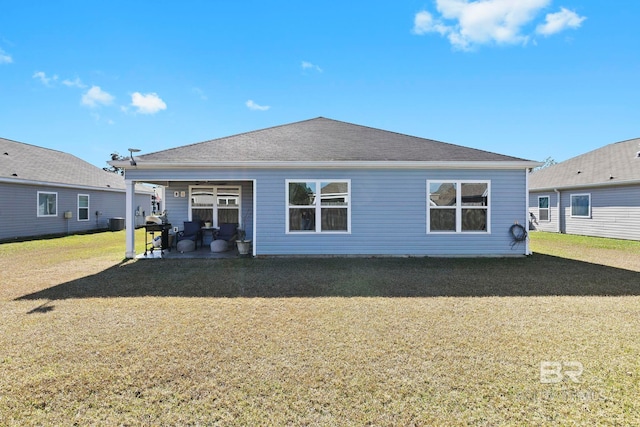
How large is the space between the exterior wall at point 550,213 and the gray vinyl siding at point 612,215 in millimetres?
1020

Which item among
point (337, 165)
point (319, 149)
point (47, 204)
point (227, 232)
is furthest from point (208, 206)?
point (47, 204)

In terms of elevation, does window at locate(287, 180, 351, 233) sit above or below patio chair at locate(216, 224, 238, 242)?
above

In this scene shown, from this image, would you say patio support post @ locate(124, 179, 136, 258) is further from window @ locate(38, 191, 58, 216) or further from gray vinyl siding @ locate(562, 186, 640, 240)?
gray vinyl siding @ locate(562, 186, 640, 240)

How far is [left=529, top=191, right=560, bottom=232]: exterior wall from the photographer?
16.1m

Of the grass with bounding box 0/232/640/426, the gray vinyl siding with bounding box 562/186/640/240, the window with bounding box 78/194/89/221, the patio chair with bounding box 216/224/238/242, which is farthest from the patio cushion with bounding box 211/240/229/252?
the gray vinyl siding with bounding box 562/186/640/240

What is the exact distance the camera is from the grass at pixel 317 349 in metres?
2.25

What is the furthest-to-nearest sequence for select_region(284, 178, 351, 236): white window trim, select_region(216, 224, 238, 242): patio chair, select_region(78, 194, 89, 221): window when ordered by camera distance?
select_region(78, 194, 89, 221): window, select_region(216, 224, 238, 242): patio chair, select_region(284, 178, 351, 236): white window trim

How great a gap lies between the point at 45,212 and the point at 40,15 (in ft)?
28.4

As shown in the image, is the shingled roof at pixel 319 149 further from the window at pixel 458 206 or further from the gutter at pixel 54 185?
the gutter at pixel 54 185

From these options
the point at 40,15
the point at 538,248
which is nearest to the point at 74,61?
the point at 40,15

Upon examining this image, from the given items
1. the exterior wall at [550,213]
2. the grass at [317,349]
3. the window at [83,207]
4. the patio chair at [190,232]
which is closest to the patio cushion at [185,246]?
the patio chair at [190,232]

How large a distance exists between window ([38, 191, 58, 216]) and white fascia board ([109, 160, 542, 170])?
9473 mm

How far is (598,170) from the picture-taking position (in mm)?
14641

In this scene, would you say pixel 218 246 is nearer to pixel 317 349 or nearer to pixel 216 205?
pixel 216 205
